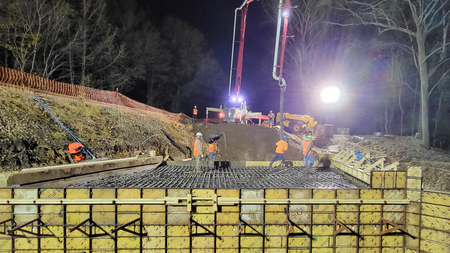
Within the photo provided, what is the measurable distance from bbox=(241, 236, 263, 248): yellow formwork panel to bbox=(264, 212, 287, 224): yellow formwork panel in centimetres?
43

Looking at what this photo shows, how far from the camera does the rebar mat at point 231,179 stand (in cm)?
575

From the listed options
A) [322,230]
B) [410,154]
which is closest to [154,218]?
[322,230]

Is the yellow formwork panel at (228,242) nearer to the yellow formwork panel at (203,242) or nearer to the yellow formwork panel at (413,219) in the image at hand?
the yellow formwork panel at (203,242)

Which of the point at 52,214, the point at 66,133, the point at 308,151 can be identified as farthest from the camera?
the point at 66,133

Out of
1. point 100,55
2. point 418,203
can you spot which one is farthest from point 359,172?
point 100,55

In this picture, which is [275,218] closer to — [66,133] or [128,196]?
[128,196]

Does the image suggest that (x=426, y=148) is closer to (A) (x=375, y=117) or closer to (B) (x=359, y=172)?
(B) (x=359, y=172)

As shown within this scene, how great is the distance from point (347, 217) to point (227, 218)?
2.75 meters

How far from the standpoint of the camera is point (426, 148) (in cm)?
1439

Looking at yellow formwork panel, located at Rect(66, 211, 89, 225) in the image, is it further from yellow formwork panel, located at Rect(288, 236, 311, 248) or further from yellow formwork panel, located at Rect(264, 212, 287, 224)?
yellow formwork panel, located at Rect(288, 236, 311, 248)

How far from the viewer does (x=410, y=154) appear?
43.7 ft

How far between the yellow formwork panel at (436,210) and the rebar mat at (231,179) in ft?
4.26

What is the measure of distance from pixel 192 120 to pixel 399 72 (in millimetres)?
26417

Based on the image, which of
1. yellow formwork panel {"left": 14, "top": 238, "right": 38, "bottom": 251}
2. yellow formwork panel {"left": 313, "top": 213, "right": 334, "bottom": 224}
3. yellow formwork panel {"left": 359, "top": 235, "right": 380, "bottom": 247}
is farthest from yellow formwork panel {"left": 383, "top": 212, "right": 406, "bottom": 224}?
yellow formwork panel {"left": 14, "top": 238, "right": 38, "bottom": 251}
